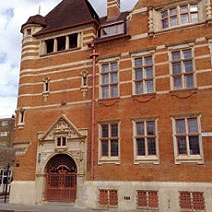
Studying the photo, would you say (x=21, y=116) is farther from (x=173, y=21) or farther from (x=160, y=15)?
(x=173, y=21)

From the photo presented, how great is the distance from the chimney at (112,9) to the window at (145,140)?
31.9 feet

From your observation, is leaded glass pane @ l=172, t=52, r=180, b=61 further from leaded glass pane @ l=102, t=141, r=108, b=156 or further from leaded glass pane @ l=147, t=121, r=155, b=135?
leaded glass pane @ l=102, t=141, r=108, b=156

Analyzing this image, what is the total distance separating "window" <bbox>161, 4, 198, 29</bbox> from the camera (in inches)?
708

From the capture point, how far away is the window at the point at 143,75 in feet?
59.4

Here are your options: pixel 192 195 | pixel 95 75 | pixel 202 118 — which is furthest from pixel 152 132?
pixel 95 75

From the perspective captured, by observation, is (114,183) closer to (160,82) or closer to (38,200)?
(38,200)

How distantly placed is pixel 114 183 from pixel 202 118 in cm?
663

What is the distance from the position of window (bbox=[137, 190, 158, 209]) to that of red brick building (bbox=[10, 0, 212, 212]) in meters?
0.06

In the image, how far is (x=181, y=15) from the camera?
719 inches

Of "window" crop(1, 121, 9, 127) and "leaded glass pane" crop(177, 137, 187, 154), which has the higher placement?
"window" crop(1, 121, 9, 127)

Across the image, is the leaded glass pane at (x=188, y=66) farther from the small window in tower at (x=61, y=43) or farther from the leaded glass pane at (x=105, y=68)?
the small window in tower at (x=61, y=43)

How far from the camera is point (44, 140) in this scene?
19.8 m

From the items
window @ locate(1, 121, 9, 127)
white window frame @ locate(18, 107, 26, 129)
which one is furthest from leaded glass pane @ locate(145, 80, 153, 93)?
window @ locate(1, 121, 9, 127)

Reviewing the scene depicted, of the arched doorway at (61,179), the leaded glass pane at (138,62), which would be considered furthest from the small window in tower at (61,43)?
the arched doorway at (61,179)
